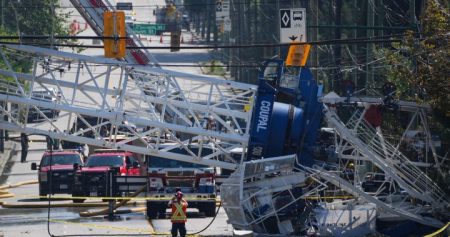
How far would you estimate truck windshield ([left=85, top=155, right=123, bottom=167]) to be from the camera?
41594 millimetres

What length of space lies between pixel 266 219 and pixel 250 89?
4.03 m

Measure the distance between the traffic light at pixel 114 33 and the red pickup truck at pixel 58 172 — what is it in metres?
10.7

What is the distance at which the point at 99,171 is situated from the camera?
39.7 metres

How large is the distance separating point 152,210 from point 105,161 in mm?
6547

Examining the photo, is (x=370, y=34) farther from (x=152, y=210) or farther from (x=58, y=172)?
(x=152, y=210)

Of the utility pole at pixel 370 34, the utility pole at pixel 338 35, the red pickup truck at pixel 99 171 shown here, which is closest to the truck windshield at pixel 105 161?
the red pickup truck at pixel 99 171

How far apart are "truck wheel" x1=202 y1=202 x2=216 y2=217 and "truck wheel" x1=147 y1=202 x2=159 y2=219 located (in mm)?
1438

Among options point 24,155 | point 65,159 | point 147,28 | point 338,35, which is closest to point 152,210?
point 65,159

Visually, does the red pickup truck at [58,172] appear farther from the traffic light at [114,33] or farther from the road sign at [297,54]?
the road sign at [297,54]

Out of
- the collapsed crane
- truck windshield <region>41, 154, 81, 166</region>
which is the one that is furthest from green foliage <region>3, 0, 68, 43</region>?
the collapsed crane

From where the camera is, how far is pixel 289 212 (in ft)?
95.6

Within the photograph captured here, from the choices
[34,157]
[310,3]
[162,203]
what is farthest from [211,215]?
[34,157]

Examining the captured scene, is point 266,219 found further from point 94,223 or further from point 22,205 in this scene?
point 22,205

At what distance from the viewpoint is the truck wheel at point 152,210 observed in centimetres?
3562
